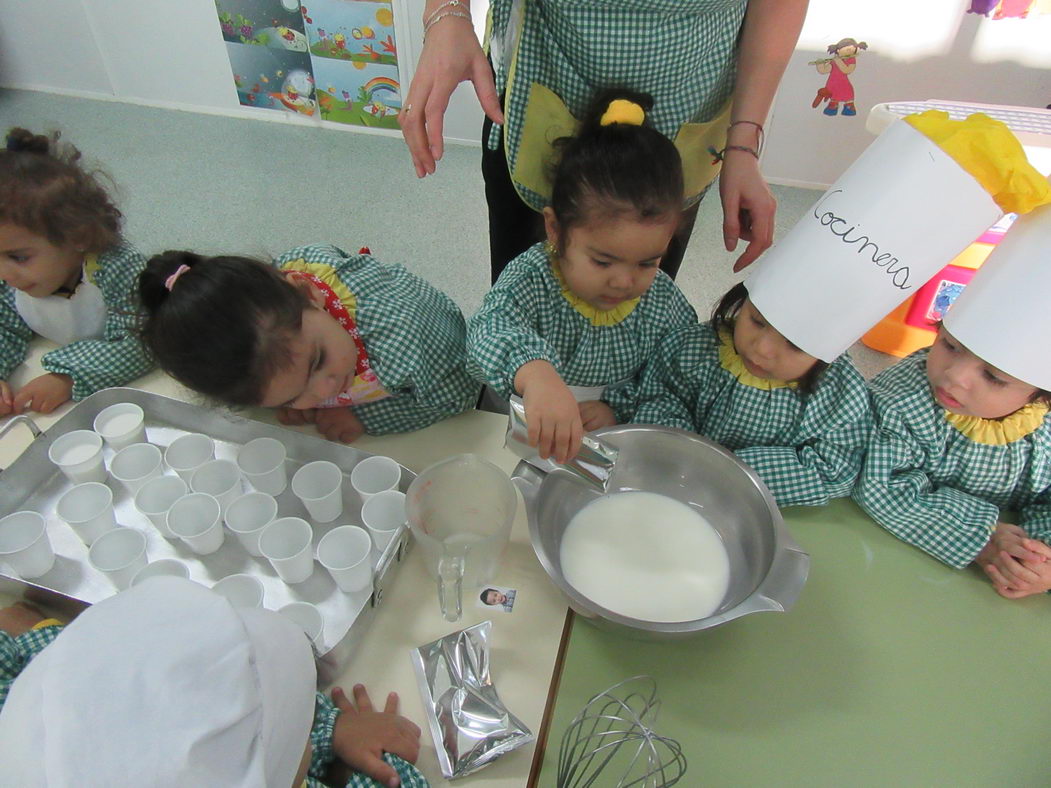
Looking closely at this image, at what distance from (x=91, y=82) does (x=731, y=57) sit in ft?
10.2

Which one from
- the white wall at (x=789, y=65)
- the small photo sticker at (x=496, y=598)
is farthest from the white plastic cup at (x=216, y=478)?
the white wall at (x=789, y=65)

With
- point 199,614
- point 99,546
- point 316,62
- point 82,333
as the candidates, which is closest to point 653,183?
point 199,614

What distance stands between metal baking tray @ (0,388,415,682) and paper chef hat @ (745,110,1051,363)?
0.52 meters

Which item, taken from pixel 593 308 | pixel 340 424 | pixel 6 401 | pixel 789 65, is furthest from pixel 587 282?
pixel 789 65

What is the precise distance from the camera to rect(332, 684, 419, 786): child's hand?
2.00 feet

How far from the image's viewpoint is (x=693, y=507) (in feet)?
2.75

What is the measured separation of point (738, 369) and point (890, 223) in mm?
282

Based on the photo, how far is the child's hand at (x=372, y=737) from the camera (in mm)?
609

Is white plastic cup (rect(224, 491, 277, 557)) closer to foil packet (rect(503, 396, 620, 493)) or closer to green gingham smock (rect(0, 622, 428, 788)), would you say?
green gingham smock (rect(0, 622, 428, 788))

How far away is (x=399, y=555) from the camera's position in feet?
2.51

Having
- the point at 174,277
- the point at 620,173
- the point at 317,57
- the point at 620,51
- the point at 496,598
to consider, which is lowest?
the point at 317,57

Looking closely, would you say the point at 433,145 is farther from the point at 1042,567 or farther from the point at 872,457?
the point at 1042,567

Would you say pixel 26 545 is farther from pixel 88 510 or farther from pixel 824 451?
pixel 824 451

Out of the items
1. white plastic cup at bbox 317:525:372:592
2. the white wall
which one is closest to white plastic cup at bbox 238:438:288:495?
white plastic cup at bbox 317:525:372:592
